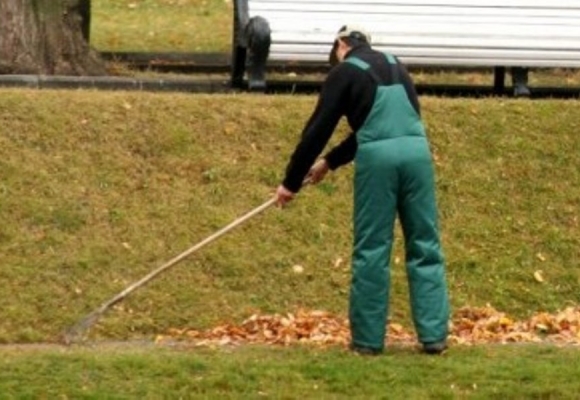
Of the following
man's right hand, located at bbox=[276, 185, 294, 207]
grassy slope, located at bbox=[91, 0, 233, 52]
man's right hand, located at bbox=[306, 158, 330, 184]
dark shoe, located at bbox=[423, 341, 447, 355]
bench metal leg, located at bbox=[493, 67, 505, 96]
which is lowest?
grassy slope, located at bbox=[91, 0, 233, 52]

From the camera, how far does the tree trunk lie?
1348 centimetres

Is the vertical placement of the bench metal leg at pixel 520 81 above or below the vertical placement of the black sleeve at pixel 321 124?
below

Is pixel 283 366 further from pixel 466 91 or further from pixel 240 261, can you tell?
pixel 466 91

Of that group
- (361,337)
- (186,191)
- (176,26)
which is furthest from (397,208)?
(176,26)

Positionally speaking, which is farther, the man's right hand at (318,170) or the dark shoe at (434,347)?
the man's right hand at (318,170)

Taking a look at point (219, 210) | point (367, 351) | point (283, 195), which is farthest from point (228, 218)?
point (367, 351)

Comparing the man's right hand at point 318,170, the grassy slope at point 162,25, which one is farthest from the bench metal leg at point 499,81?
the man's right hand at point 318,170

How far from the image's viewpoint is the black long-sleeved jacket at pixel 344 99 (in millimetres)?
8891

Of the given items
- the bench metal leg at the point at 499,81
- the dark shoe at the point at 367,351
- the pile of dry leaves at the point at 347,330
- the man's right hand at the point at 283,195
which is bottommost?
the pile of dry leaves at the point at 347,330

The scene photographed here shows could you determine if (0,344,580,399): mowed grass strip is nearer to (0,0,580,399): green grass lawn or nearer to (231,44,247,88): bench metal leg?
(0,0,580,399): green grass lawn

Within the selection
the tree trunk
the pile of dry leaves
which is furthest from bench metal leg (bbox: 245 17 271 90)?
the pile of dry leaves

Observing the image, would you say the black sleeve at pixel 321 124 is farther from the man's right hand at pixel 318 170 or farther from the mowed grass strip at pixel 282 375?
the mowed grass strip at pixel 282 375

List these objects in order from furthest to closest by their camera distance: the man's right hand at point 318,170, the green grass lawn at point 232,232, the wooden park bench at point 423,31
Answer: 1. the wooden park bench at point 423,31
2. the man's right hand at point 318,170
3. the green grass lawn at point 232,232

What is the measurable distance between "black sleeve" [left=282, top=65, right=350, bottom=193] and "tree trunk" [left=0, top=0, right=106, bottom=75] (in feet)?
16.1
